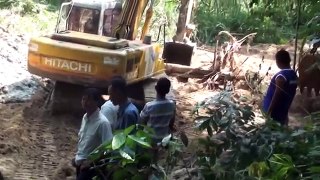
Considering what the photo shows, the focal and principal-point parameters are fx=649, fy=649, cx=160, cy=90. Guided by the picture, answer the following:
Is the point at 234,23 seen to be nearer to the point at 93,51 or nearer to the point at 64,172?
the point at 93,51

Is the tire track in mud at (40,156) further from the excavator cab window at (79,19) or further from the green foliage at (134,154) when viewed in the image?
the green foliage at (134,154)

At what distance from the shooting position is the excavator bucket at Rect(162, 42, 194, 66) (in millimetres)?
14595

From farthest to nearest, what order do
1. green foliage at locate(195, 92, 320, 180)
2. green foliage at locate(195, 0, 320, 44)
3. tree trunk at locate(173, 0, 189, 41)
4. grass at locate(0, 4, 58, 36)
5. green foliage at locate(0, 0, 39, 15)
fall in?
green foliage at locate(195, 0, 320, 44)
green foliage at locate(0, 0, 39, 15)
grass at locate(0, 4, 58, 36)
tree trunk at locate(173, 0, 189, 41)
green foliage at locate(195, 92, 320, 180)

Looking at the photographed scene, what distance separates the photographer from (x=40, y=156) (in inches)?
339

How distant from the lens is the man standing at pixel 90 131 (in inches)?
220

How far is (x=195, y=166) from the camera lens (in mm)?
4094

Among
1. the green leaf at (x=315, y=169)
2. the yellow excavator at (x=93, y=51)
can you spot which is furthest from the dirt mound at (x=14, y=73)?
the green leaf at (x=315, y=169)

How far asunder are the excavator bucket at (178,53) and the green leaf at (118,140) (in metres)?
11.2

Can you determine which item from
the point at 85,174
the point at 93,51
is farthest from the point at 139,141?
the point at 93,51

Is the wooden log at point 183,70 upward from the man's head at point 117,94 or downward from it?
downward

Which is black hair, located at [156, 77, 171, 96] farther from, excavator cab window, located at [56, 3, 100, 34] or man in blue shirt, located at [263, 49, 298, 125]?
excavator cab window, located at [56, 3, 100, 34]

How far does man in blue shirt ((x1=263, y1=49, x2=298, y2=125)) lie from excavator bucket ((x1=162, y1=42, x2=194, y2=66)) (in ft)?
25.4

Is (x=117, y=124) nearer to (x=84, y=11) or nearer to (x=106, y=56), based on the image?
(x=106, y=56)

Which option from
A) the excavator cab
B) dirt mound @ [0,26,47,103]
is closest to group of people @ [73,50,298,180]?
the excavator cab
